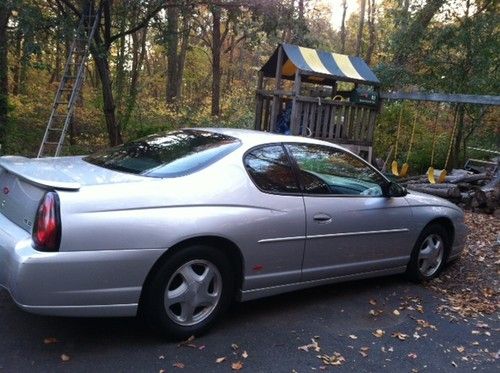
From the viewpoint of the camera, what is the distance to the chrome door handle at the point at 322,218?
445 cm

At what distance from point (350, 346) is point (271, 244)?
0.99 metres

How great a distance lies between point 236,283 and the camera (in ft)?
13.6

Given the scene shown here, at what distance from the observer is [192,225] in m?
3.67

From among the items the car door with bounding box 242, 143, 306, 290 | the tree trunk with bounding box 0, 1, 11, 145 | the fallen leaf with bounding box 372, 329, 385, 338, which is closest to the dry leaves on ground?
the fallen leaf with bounding box 372, 329, 385, 338

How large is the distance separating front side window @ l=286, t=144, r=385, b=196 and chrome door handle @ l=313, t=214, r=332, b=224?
22 centimetres

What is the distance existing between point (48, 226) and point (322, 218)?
225cm

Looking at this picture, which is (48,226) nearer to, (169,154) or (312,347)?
(169,154)

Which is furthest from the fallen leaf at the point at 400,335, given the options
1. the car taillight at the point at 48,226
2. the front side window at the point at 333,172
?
the car taillight at the point at 48,226

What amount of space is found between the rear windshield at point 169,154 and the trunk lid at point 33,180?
0.20 meters

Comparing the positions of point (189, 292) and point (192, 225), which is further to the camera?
point (189, 292)

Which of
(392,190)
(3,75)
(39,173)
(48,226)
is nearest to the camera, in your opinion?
(48,226)

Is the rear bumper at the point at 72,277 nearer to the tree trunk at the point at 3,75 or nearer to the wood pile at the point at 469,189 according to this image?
the wood pile at the point at 469,189

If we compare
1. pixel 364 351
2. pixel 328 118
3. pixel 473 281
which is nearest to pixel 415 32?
pixel 328 118

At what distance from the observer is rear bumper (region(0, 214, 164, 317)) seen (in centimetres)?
322
